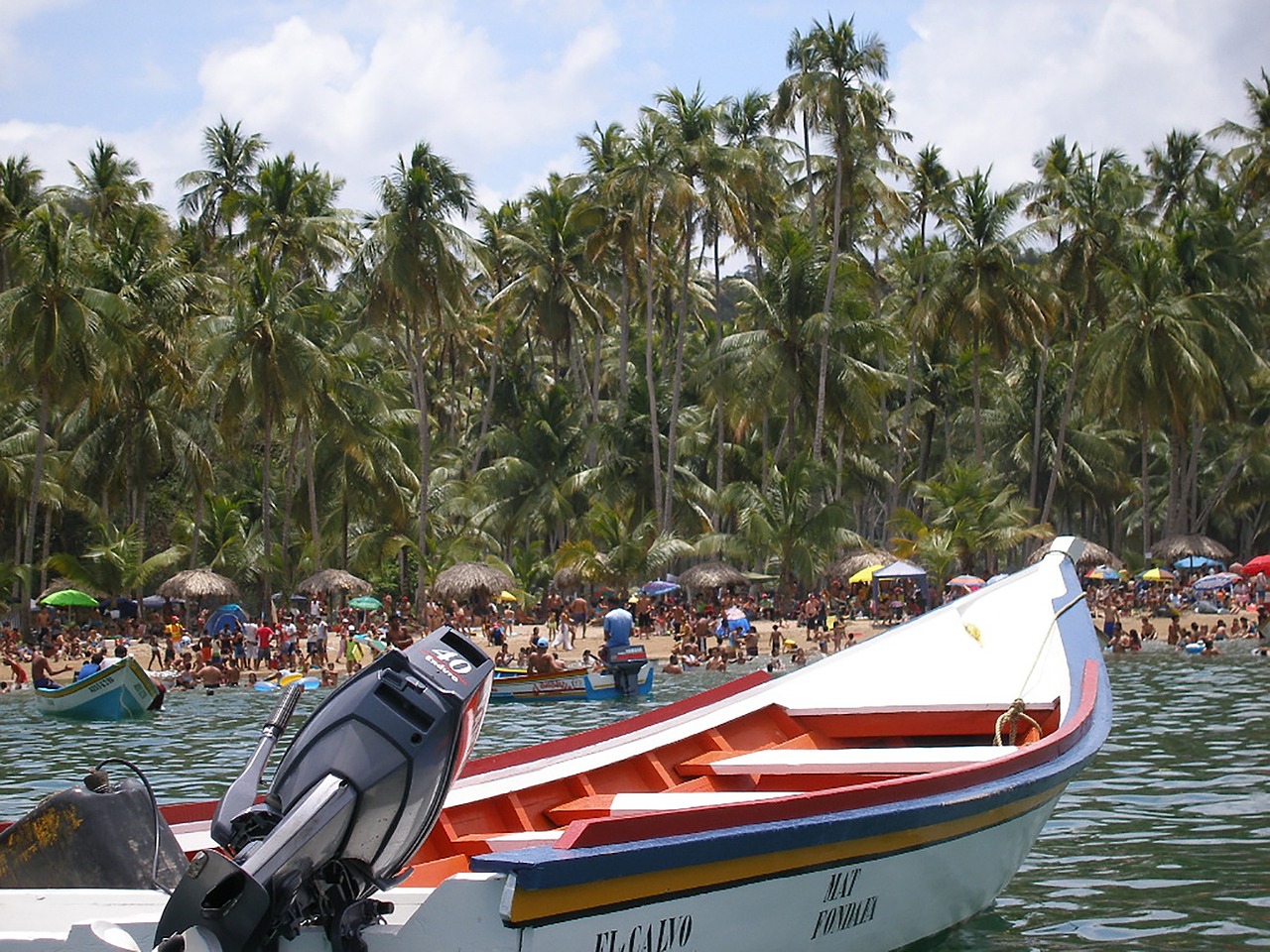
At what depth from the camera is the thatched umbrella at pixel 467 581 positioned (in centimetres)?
4016

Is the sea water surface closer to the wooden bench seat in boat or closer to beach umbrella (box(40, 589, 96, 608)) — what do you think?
the wooden bench seat in boat

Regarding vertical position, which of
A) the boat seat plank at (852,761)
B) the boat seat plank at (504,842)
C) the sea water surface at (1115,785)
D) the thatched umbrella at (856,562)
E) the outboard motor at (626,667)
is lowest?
the sea water surface at (1115,785)

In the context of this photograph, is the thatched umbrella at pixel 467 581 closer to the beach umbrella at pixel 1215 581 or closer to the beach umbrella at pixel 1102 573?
the beach umbrella at pixel 1102 573

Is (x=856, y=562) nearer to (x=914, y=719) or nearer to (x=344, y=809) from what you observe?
(x=914, y=719)

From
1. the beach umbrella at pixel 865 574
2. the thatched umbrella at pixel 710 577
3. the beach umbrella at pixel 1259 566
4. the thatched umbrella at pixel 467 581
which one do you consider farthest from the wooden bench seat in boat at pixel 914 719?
the beach umbrella at pixel 1259 566

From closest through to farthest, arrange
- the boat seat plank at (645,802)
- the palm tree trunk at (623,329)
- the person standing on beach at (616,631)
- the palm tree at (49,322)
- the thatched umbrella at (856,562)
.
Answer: the boat seat plank at (645,802) < the person standing on beach at (616,631) < the palm tree at (49,322) < the thatched umbrella at (856,562) < the palm tree trunk at (623,329)

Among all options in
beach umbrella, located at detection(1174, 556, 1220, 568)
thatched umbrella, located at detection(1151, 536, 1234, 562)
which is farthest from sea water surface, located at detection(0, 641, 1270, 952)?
thatched umbrella, located at detection(1151, 536, 1234, 562)

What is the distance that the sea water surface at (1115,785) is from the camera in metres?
8.75

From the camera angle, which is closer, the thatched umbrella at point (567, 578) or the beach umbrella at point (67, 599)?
the beach umbrella at point (67, 599)

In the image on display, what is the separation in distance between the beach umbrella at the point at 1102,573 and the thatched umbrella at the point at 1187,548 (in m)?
3.83

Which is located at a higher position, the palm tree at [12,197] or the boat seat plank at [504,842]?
the palm tree at [12,197]

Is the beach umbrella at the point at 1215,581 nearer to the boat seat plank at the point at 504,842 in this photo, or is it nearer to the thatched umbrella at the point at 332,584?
the thatched umbrella at the point at 332,584

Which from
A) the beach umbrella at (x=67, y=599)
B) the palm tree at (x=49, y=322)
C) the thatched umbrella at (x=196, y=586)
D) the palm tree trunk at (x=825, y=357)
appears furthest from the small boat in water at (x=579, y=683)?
the palm tree trunk at (x=825, y=357)

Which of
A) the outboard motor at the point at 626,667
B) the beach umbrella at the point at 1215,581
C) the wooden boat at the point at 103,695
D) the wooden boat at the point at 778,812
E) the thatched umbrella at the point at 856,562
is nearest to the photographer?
the wooden boat at the point at 778,812
